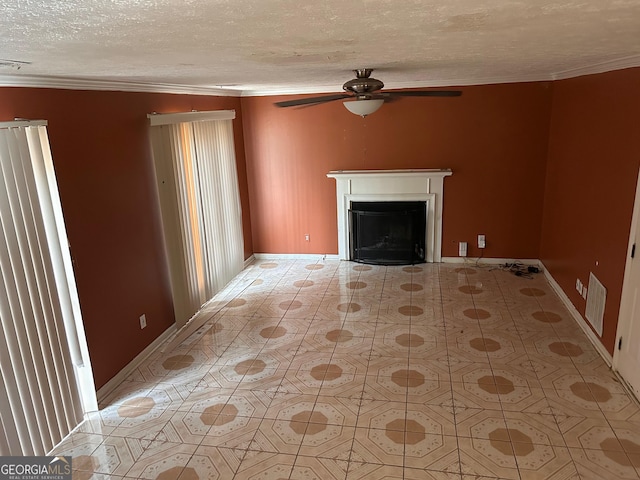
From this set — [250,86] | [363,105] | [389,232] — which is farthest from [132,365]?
[389,232]

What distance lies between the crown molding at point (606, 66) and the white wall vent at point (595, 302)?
66.5 inches

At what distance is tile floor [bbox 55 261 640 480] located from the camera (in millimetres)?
2770

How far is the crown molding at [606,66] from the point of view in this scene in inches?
124

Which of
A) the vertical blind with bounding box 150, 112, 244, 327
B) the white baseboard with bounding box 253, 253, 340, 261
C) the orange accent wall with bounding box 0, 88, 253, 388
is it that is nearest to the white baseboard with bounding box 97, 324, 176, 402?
the orange accent wall with bounding box 0, 88, 253, 388

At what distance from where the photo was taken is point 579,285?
14.3ft

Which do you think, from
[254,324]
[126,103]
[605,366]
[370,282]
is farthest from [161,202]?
A: [605,366]

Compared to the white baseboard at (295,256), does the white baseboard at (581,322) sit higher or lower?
lower

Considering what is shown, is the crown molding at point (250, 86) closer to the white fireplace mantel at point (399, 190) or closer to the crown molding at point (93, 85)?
the crown molding at point (93, 85)

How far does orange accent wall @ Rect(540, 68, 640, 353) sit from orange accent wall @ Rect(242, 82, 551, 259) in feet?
1.10

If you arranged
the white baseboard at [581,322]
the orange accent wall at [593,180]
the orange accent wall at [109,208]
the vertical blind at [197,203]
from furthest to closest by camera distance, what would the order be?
the vertical blind at [197,203] < the white baseboard at [581,322] < the orange accent wall at [593,180] < the orange accent wall at [109,208]

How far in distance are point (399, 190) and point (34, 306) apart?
14.4 feet

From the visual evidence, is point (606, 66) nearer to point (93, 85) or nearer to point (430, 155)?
point (430, 155)

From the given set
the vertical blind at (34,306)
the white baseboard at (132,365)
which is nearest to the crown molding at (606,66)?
the vertical blind at (34,306)

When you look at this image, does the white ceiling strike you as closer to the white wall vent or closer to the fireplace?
the white wall vent
